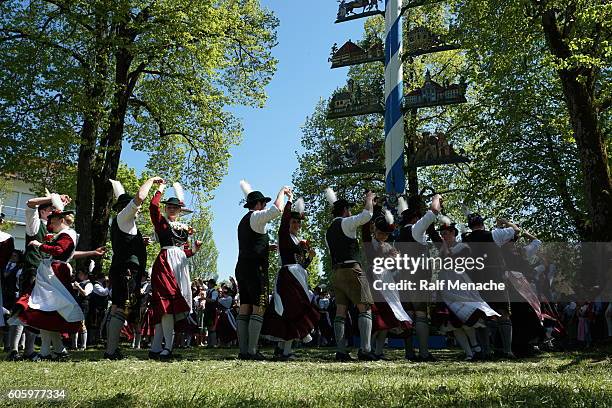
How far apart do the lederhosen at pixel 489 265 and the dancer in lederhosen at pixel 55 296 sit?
5453mm

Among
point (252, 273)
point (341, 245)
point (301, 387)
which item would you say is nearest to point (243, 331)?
point (252, 273)

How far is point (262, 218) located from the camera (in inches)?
312

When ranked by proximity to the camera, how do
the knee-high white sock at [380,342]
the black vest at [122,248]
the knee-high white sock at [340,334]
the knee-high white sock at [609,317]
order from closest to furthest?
1. the black vest at [122,248]
2. the knee-high white sock at [340,334]
3. the knee-high white sock at [380,342]
4. the knee-high white sock at [609,317]

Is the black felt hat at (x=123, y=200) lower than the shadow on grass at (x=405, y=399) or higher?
higher

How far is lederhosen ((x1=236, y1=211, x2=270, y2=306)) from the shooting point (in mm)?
8102

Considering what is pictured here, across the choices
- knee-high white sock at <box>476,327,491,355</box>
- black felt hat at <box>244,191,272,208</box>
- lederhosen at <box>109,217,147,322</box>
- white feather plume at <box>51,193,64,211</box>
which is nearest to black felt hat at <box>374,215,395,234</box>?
black felt hat at <box>244,191,272,208</box>

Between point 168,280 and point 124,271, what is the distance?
656 millimetres

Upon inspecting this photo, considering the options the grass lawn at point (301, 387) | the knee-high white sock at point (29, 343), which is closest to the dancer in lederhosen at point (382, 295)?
the grass lawn at point (301, 387)

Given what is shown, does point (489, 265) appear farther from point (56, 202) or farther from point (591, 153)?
point (56, 202)

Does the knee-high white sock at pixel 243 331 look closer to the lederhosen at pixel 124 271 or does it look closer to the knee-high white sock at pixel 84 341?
the lederhosen at pixel 124 271

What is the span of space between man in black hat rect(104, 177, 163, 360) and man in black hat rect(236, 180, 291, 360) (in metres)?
1.34

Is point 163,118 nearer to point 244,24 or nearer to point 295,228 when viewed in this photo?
point 244,24

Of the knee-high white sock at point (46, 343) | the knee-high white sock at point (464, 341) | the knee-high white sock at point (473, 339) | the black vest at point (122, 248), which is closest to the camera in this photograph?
the knee-high white sock at point (46, 343)

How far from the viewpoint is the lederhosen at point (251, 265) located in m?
8.10
